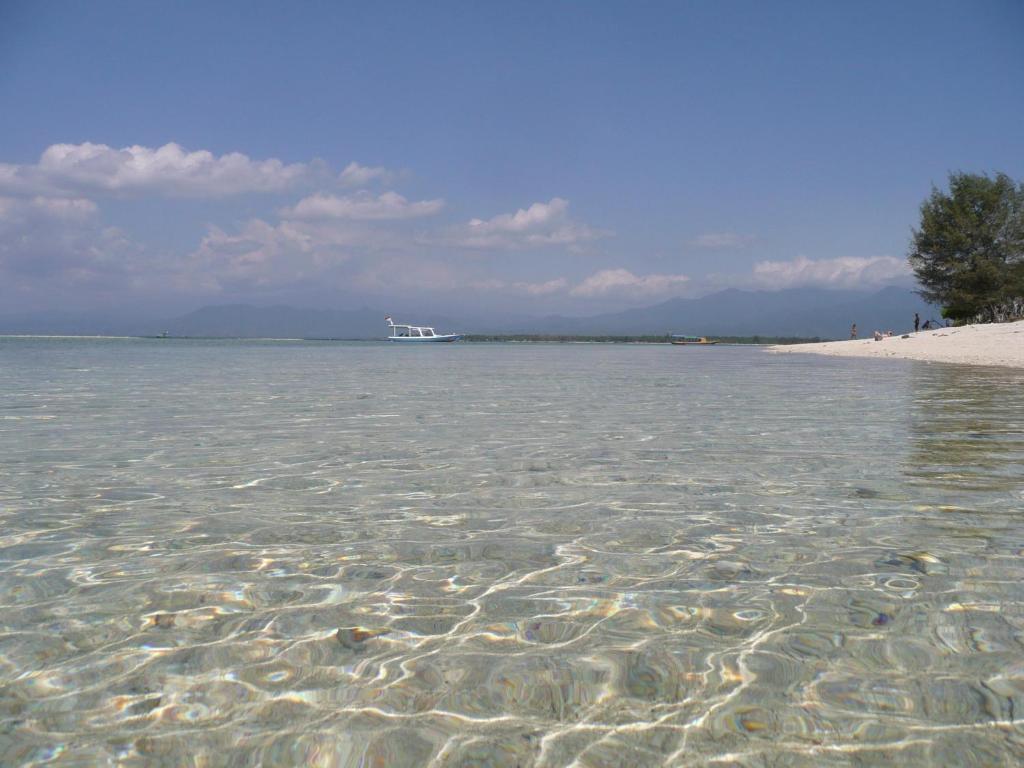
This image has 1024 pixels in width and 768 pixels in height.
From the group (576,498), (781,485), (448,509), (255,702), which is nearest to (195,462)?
(448,509)

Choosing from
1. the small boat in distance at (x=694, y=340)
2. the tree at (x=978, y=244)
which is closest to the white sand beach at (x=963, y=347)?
the tree at (x=978, y=244)

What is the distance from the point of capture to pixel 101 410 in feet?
41.6

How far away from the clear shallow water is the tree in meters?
56.4

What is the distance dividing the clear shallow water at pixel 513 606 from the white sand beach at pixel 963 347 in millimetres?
27642

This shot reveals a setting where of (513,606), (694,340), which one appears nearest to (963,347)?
(513,606)

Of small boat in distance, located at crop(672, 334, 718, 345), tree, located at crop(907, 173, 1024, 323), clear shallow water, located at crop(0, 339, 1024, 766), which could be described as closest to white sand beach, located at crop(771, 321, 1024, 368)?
tree, located at crop(907, 173, 1024, 323)

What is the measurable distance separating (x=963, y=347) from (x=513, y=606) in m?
42.0

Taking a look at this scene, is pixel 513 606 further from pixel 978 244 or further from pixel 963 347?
pixel 978 244

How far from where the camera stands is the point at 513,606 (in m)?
3.64

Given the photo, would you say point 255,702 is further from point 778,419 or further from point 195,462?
point 778,419

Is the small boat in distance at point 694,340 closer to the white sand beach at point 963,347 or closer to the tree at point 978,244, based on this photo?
the tree at point 978,244

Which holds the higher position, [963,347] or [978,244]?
[978,244]

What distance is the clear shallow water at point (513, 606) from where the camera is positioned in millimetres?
2480

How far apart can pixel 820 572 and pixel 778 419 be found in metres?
7.70
